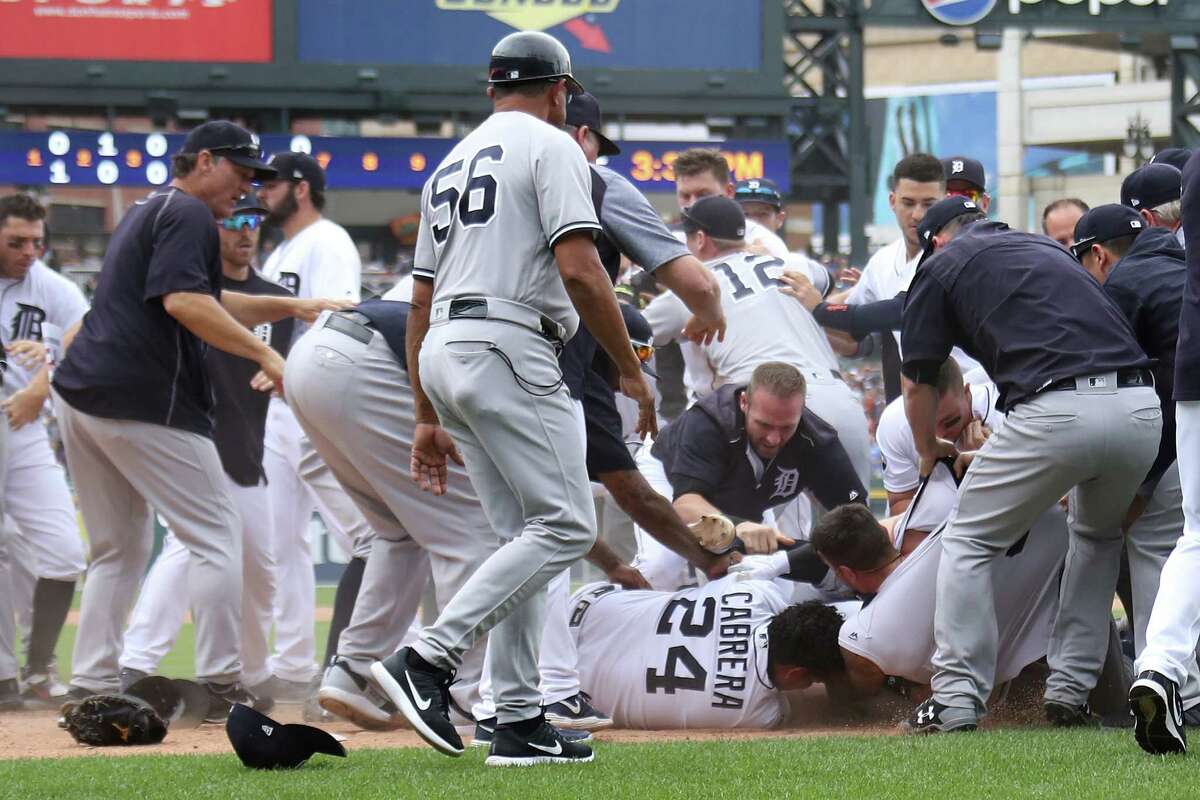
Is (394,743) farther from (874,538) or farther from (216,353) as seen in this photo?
(216,353)

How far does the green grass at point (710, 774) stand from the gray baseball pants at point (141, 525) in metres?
1.38

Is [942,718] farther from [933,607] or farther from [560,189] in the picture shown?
[560,189]

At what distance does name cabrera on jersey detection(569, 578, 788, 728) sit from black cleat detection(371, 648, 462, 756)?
1555 mm

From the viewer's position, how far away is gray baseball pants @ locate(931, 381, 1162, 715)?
524cm

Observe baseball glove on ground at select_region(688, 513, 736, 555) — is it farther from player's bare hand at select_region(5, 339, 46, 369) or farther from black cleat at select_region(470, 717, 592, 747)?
player's bare hand at select_region(5, 339, 46, 369)

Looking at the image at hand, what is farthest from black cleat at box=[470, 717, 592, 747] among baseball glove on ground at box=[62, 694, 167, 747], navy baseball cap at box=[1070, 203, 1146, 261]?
navy baseball cap at box=[1070, 203, 1146, 261]

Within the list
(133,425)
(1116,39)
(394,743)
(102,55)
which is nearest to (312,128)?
(102,55)

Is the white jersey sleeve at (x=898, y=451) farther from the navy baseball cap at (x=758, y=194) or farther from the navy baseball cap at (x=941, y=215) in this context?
the navy baseball cap at (x=758, y=194)

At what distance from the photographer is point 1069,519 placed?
5.77 metres

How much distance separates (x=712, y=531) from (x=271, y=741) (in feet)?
6.98

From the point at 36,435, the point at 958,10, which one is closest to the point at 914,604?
the point at 36,435

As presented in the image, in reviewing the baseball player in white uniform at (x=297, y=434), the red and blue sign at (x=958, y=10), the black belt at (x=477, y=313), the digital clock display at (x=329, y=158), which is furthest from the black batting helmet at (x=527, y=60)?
the red and blue sign at (x=958, y=10)

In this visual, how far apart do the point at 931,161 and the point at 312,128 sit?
10.9m

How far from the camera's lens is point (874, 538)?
5.99 meters
